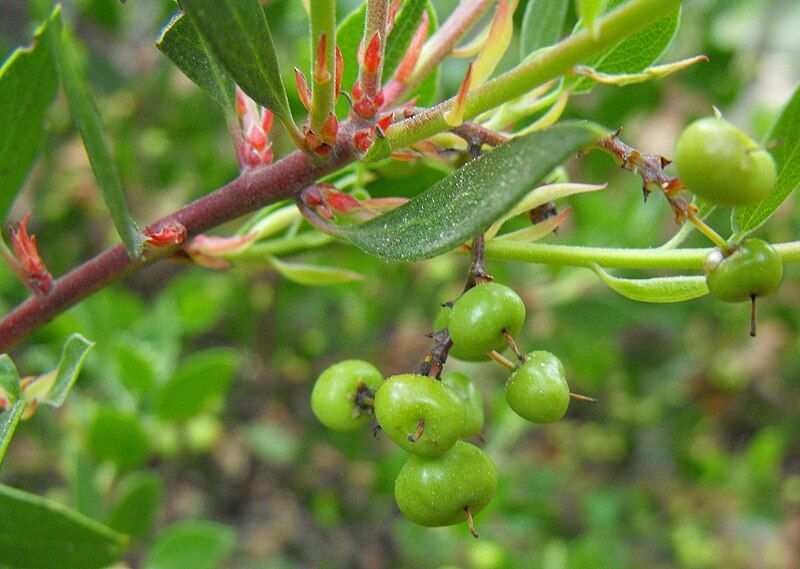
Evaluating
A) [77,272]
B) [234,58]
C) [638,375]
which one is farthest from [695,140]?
[638,375]

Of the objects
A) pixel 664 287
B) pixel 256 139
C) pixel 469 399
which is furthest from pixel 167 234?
pixel 664 287

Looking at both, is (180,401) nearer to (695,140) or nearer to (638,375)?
(695,140)

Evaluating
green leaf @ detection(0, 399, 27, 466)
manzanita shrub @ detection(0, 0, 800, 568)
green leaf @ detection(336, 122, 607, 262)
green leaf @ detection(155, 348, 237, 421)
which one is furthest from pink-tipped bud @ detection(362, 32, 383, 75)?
green leaf @ detection(155, 348, 237, 421)

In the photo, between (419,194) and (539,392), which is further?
(419,194)

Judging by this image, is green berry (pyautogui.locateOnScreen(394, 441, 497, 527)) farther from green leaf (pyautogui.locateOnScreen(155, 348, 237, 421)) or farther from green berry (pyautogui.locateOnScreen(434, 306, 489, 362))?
green leaf (pyautogui.locateOnScreen(155, 348, 237, 421))

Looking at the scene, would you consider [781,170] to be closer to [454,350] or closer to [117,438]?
[454,350]
